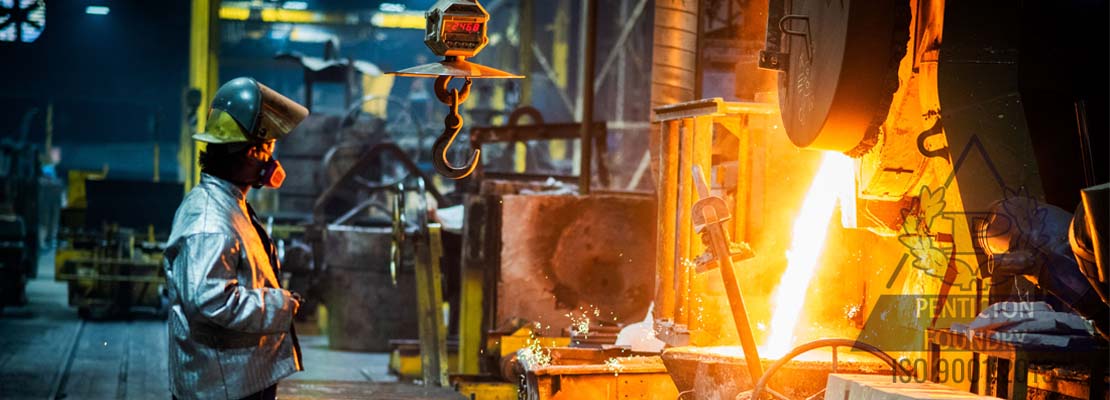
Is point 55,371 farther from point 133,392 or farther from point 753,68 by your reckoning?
point 753,68

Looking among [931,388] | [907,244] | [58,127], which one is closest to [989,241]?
[931,388]

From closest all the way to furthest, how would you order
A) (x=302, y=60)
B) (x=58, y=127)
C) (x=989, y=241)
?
1. (x=989, y=241)
2. (x=302, y=60)
3. (x=58, y=127)

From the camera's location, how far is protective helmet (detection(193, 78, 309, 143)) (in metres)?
4.61

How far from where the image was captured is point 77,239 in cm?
1500

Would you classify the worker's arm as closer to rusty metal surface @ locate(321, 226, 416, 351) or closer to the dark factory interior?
the dark factory interior

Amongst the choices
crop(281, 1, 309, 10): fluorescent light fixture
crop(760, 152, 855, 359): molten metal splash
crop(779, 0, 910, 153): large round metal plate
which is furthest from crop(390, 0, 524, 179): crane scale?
crop(281, 1, 309, 10): fluorescent light fixture

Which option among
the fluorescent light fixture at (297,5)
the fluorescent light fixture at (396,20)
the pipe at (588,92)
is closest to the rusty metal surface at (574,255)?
the pipe at (588,92)

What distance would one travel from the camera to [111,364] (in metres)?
11.4

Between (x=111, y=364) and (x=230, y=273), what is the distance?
25.6 feet

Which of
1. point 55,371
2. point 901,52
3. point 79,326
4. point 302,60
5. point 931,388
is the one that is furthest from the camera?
point 302,60

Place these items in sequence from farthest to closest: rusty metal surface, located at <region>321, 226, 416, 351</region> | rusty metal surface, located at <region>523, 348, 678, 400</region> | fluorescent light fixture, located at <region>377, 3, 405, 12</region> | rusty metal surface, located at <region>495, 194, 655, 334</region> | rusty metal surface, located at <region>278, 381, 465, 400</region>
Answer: fluorescent light fixture, located at <region>377, 3, 405, 12</region>
rusty metal surface, located at <region>321, 226, 416, 351</region>
rusty metal surface, located at <region>495, 194, 655, 334</region>
rusty metal surface, located at <region>278, 381, 465, 400</region>
rusty metal surface, located at <region>523, 348, 678, 400</region>

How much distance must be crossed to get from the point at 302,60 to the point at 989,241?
15300mm

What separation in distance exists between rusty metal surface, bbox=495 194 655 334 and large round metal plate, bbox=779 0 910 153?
13.8 ft

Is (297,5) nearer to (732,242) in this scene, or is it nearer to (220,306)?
(732,242)
